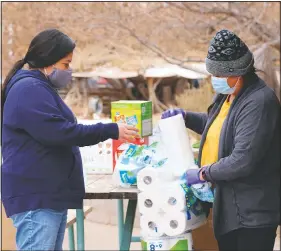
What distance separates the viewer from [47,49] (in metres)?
2.72

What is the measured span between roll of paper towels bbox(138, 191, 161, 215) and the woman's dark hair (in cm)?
72

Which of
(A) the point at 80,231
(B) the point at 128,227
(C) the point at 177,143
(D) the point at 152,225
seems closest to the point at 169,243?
(D) the point at 152,225

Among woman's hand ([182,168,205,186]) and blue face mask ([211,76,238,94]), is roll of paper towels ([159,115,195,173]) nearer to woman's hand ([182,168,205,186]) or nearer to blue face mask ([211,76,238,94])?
woman's hand ([182,168,205,186])

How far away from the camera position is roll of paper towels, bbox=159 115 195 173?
8.89 ft

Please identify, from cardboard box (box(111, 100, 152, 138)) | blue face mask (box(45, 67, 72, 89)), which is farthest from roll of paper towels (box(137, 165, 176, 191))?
cardboard box (box(111, 100, 152, 138))

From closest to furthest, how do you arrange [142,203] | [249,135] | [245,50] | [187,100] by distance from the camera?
1. [249,135]
2. [245,50]
3. [142,203]
4. [187,100]

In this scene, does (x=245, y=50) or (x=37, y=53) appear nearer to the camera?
(x=245, y=50)

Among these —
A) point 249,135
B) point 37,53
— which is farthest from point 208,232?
point 37,53

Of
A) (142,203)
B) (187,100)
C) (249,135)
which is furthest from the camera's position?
(187,100)

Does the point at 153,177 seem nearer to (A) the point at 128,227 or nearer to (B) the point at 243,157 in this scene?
(B) the point at 243,157

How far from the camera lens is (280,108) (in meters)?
2.49

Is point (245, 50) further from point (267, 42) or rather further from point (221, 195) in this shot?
point (267, 42)

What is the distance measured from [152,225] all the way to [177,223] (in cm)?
13

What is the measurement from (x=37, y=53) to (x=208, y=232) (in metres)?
1.29
